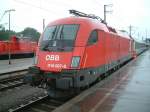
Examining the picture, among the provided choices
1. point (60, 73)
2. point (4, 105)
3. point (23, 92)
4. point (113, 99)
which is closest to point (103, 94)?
point (113, 99)

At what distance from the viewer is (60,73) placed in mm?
10586

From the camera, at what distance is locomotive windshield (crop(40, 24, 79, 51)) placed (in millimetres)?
11227

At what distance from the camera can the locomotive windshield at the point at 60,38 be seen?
11227 millimetres

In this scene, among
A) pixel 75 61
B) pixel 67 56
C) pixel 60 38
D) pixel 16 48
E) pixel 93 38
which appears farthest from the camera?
pixel 16 48

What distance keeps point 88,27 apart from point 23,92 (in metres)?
4.25

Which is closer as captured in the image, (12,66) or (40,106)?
(40,106)

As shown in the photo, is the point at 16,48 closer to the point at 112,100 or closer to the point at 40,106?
the point at 40,106

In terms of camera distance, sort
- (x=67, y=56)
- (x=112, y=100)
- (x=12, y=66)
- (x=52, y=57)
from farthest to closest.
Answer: (x=12, y=66) → (x=52, y=57) → (x=67, y=56) → (x=112, y=100)

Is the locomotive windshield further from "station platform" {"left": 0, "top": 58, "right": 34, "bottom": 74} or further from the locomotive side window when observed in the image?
"station platform" {"left": 0, "top": 58, "right": 34, "bottom": 74}

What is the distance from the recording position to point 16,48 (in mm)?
37812

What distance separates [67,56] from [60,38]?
37.5 inches

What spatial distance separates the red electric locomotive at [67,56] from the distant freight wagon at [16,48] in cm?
2324

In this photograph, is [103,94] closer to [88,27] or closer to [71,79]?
[71,79]

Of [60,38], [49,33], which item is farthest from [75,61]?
[49,33]
